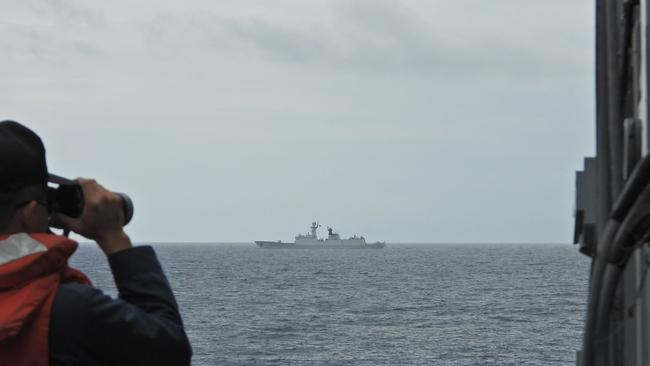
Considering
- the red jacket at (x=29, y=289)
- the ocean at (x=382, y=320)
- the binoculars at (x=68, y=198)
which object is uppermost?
the binoculars at (x=68, y=198)

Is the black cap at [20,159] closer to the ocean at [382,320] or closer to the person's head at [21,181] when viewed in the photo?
the person's head at [21,181]

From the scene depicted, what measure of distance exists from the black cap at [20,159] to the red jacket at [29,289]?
125 mm

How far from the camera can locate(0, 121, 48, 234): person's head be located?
196 cm

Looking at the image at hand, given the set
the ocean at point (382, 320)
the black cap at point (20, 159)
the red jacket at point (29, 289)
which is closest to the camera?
the red jacket at point (29, 289)

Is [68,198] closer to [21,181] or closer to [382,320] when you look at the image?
[21,181]

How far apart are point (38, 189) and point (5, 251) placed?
6.3 inches

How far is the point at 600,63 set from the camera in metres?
5.40

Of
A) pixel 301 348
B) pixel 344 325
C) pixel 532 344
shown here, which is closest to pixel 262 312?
pixel 344 325

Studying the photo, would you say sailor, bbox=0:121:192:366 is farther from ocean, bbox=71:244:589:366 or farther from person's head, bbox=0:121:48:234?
ocean, bbox=71:244:589:366

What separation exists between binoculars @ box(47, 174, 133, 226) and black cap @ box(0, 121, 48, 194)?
4 cm

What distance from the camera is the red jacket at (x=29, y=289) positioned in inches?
72.2

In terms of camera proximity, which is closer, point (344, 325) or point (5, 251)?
point (5, 251)

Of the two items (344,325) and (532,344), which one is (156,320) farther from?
(344,325)

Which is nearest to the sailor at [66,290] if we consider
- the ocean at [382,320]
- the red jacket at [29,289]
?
the red jacket at [29,289]
